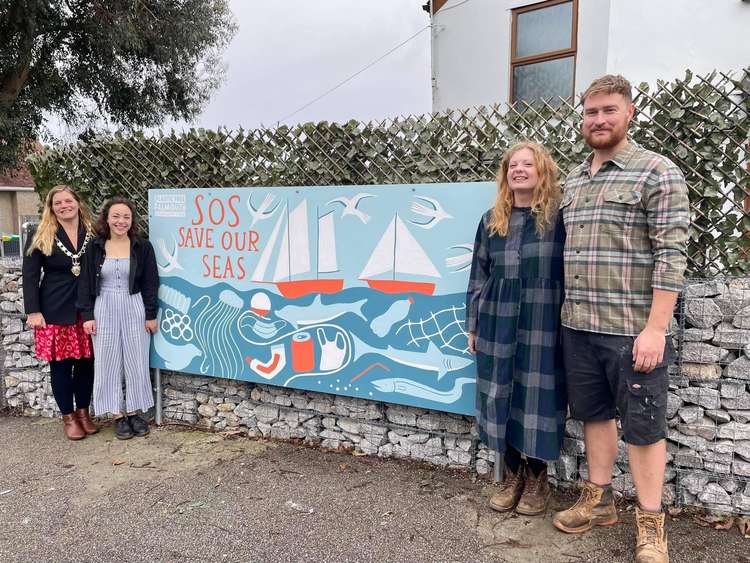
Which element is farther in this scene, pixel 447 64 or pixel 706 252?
pixel 447 64

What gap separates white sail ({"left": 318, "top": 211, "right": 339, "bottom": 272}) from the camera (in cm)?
335

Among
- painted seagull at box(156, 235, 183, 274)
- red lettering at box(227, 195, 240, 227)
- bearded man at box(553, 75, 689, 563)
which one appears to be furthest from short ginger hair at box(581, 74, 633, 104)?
painted seagull at box(156, 235, 183, 274)

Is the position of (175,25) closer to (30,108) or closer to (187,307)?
(30,108)

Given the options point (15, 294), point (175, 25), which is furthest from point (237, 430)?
point (175, 25)

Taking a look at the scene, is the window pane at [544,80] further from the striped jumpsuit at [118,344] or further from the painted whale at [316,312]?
the striped jumpsuit at [118,344]

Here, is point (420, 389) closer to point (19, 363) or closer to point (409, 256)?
point (409, 256)

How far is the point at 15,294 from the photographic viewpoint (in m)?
4.36

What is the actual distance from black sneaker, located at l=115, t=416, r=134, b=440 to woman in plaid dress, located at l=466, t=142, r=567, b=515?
8.75 feet

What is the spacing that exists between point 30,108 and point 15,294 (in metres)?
10.3


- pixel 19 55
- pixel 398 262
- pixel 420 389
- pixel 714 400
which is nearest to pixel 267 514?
pixel 420 389

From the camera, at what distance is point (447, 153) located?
10.4 feet

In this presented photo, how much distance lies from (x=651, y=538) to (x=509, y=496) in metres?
0.70

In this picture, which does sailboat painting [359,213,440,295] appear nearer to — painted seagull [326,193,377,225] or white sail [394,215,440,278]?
white sail [394,215,440,278]

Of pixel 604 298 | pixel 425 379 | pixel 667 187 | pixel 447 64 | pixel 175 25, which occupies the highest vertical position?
pixel 175 25
